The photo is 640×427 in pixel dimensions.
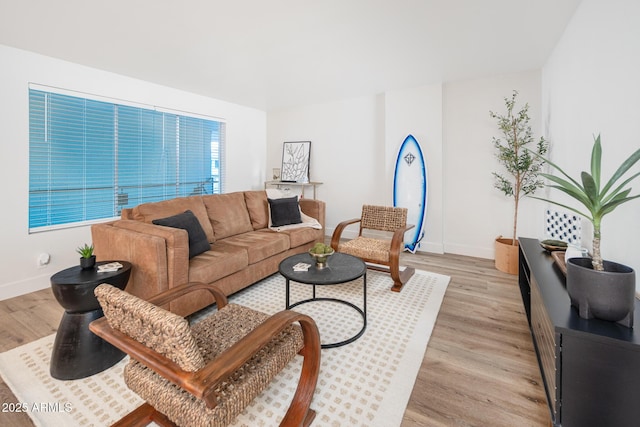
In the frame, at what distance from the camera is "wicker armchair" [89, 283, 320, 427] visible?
934 millimetres

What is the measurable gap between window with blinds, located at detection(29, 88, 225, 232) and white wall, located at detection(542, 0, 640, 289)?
4.82 m

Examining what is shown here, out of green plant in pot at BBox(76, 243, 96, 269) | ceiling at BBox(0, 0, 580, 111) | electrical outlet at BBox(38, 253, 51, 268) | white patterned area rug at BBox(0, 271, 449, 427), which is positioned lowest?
white patterned area rug at BBox(0, 271, 449, 427)

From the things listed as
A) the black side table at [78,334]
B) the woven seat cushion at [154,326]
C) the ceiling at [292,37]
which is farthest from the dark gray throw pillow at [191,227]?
the ceiling at [292,37]

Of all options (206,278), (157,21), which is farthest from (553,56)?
(206,278)

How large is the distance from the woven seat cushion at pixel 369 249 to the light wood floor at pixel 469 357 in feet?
2.42

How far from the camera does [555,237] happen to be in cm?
276

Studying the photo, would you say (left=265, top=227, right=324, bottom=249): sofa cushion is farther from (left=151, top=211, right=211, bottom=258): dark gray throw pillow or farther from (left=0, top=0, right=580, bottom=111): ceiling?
(left=0, top=0, right=580, bottom=111): ceiling

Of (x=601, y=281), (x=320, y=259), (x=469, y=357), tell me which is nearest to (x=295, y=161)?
(x=320, y=259)

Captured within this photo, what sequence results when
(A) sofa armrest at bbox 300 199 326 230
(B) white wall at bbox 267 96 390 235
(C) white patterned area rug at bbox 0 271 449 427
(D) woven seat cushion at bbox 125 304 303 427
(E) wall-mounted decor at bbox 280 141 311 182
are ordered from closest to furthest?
(D) woven seat cushion at bbox 125 304 303 427
(C) white patterned area rug at bbox 0 271 449 427
(A) sofa armrest at bbox 300 199 326 230
(B) white wall at bbox 267 96 390 235
(E) wall-mounted decor at bbox 280 141 311 182

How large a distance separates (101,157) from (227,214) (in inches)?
71.2

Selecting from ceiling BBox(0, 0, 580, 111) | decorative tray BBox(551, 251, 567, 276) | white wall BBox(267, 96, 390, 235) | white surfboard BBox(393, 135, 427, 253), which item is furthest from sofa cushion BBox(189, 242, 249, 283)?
white wall BBox(267, 96, 390, 235)

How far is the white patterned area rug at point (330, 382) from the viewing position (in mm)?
1476

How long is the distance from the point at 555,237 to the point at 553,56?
195 centimetres

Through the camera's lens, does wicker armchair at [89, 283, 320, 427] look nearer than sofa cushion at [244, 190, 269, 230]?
Yes
